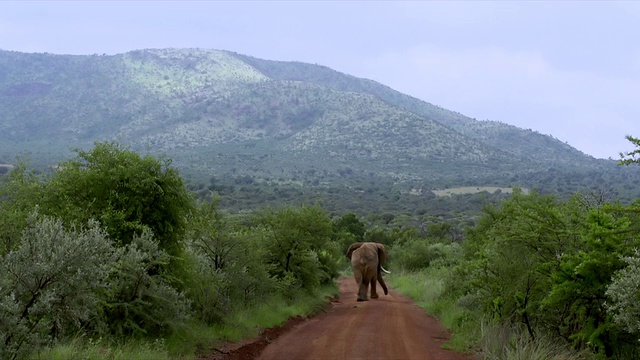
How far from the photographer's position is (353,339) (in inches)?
616

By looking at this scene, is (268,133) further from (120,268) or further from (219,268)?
(120,268)

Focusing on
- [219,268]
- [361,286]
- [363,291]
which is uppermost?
[219,268]

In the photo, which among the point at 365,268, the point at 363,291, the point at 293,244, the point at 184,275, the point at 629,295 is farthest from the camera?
the point at 365,268

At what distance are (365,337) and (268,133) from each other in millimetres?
126519

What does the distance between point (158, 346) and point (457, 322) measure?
9.49 meters

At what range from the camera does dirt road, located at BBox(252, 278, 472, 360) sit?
1365cm

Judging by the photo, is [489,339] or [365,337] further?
[365,337]

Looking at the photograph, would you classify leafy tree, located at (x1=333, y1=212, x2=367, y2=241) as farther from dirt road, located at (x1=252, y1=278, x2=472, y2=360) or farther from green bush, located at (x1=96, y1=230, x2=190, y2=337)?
green bush, located at (x1=96, y1=230, x2=190, y2=337)

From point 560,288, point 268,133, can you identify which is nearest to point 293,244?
point 560,288

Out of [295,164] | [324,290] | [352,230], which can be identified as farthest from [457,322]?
[295,164]

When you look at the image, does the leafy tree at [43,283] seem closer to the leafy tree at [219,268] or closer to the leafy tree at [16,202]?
the leafy tree at [16,202]

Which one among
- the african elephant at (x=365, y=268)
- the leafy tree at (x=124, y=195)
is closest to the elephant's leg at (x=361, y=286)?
the african elephant at (x=365, y=268)

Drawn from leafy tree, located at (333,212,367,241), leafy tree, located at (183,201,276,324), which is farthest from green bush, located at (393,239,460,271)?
leafy tree, located at (183,201,276,324)

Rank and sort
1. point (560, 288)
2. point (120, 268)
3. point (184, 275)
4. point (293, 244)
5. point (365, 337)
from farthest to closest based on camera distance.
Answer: point (293, 244)
point (365, 337)
point (184, 275)
point (120, 268)
point (560, 288)
